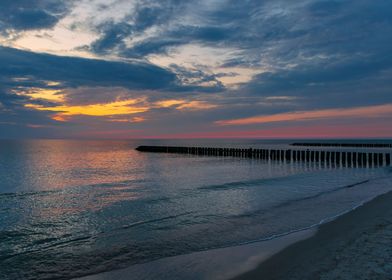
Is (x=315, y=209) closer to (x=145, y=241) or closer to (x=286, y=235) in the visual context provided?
(x=286, y=235)

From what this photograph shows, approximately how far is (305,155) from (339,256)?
48582mm

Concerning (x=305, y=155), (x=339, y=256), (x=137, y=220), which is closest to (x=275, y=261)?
(x=339, y=256)

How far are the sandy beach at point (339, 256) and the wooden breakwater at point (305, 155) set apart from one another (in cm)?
3109

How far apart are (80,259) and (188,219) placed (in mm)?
4753

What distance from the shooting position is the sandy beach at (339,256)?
564 centimetres

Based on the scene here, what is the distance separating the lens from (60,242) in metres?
9.28

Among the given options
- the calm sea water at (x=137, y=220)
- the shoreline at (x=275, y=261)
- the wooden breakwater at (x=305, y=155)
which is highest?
the wooden breakwater at (x=305, y=155)

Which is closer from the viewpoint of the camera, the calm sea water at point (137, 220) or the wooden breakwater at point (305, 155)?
the calm sea water at point (137, 220)

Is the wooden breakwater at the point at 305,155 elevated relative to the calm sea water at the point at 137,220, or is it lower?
elevated

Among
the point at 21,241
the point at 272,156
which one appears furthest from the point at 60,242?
the point at 272,156

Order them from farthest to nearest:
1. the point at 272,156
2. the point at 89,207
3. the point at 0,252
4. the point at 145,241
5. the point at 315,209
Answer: the point at 272,156 → the point at 89,207 → the point at 315,209 → the point at 145,241 → the point at 0,252

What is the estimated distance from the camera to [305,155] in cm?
5284

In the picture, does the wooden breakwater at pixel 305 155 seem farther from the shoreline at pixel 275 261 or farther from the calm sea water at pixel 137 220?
the shoreline at pixel 275 261

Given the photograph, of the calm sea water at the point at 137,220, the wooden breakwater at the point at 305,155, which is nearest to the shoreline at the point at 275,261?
the calm sea water at the point at 137,220
